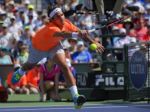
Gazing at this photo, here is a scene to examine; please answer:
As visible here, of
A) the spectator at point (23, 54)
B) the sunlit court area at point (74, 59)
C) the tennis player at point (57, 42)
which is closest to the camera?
the tennis player at point (57, 42)

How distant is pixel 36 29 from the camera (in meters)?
20.9

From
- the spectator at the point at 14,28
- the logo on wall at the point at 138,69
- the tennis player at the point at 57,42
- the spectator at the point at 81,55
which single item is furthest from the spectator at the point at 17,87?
the tennis player at the point at 57,42

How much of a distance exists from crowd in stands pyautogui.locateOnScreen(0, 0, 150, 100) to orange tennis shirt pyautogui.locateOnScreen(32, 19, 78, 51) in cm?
309

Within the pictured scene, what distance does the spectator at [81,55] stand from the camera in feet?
59.7

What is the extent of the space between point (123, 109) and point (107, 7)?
102 inches

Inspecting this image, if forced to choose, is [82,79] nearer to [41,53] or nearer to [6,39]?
[41,53]

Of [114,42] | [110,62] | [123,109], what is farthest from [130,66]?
[114,42]

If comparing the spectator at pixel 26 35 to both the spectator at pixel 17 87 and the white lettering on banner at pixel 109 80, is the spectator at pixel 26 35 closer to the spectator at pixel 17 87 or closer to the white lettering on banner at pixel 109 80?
the spectator at pixel 17 87

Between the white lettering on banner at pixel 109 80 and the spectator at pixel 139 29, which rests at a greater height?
the spectator at pixel 139 29

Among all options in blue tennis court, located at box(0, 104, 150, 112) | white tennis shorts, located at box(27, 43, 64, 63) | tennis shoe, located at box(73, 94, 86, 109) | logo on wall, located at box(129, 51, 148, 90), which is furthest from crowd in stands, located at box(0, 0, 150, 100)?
tennis shoe, located at box(73, 94, 86, 109)

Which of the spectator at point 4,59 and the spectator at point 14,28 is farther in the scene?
the spectator at point 14,28

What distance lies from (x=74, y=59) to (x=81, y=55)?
0.29 metres

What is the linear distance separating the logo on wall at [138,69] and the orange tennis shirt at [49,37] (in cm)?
271

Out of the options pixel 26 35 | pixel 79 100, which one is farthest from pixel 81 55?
pixel 79 100
